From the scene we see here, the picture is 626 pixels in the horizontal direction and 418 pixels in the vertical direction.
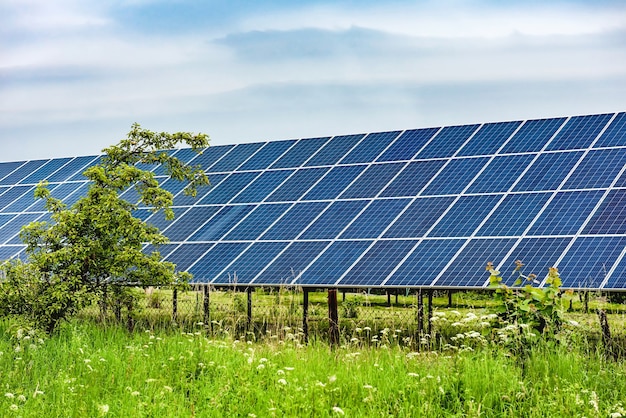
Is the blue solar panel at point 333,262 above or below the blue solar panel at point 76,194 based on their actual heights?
below

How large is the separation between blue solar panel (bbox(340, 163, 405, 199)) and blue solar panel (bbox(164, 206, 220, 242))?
4.47 meters

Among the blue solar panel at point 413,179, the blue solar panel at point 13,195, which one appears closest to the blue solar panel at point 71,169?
the blue solar panel at point 13,195

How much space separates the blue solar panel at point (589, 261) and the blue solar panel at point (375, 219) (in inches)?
207

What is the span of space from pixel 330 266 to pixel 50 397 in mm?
9859

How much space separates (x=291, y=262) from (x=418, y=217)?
380cm

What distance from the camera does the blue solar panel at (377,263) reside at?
776 inches

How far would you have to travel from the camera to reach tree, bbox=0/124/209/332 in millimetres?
17547

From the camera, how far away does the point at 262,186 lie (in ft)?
88.2

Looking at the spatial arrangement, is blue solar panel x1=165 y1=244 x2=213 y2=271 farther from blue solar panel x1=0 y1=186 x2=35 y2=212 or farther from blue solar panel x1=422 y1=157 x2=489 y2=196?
blue solar panel x1=0 y1=186 x2=35 y2=212

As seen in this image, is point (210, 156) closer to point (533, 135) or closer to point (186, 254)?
point (186, 254)

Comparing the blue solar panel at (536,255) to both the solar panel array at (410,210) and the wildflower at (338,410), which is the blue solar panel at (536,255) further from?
the wildflower at (338,410)

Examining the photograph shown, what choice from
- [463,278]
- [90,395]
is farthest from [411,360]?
[463,278]

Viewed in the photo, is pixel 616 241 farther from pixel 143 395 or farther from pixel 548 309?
pixel 143 395

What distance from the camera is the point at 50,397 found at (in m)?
12.0
